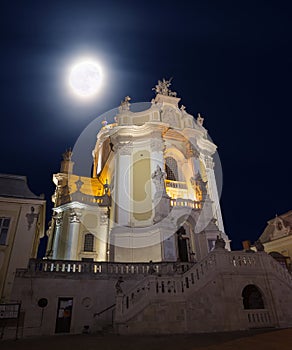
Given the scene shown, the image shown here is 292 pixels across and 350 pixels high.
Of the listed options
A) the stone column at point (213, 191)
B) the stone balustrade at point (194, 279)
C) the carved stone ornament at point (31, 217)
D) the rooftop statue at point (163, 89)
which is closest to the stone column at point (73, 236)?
the carved stone ornament at point (31, 217)

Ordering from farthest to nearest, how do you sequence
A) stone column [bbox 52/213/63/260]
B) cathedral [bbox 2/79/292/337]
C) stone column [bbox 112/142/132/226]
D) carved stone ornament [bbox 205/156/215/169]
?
carved stone ornament [bbox 205/156/215/169] → stone column [bbox 52/213/63/260] → stone column [bbox 112/142/132/226] → cathedral [bbox 2/79/292/337]

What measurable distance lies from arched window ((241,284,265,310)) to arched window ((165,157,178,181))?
14242mm

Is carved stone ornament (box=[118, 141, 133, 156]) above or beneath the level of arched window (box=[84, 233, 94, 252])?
above

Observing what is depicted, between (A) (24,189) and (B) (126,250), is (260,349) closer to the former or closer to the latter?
(B) (126,250)

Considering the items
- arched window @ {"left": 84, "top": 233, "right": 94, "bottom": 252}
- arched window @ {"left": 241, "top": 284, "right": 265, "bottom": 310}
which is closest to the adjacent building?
arched window @ {"left": 84, "top": 233, "right": 94, "bottom": 252}

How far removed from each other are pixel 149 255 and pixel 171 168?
10.6 m

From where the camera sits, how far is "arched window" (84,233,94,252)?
23969 mm

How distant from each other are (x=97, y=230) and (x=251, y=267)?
630 inches

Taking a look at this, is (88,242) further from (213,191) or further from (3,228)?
(213,191)

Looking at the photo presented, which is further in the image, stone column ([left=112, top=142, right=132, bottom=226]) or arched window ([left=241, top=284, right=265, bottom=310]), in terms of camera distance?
stone column ([left=112, top=142, right=132, bottom=226])

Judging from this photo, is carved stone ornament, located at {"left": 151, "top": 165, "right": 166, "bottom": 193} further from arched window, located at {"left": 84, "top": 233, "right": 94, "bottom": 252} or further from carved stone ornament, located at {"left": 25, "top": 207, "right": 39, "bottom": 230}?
carved stone ornament, located at {"left": 25, "top": 207, "right": 39, "bottom": 230}

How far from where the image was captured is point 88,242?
79.9 feet

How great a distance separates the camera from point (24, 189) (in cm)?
1777

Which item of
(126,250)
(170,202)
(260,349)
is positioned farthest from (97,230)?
(260,349)
